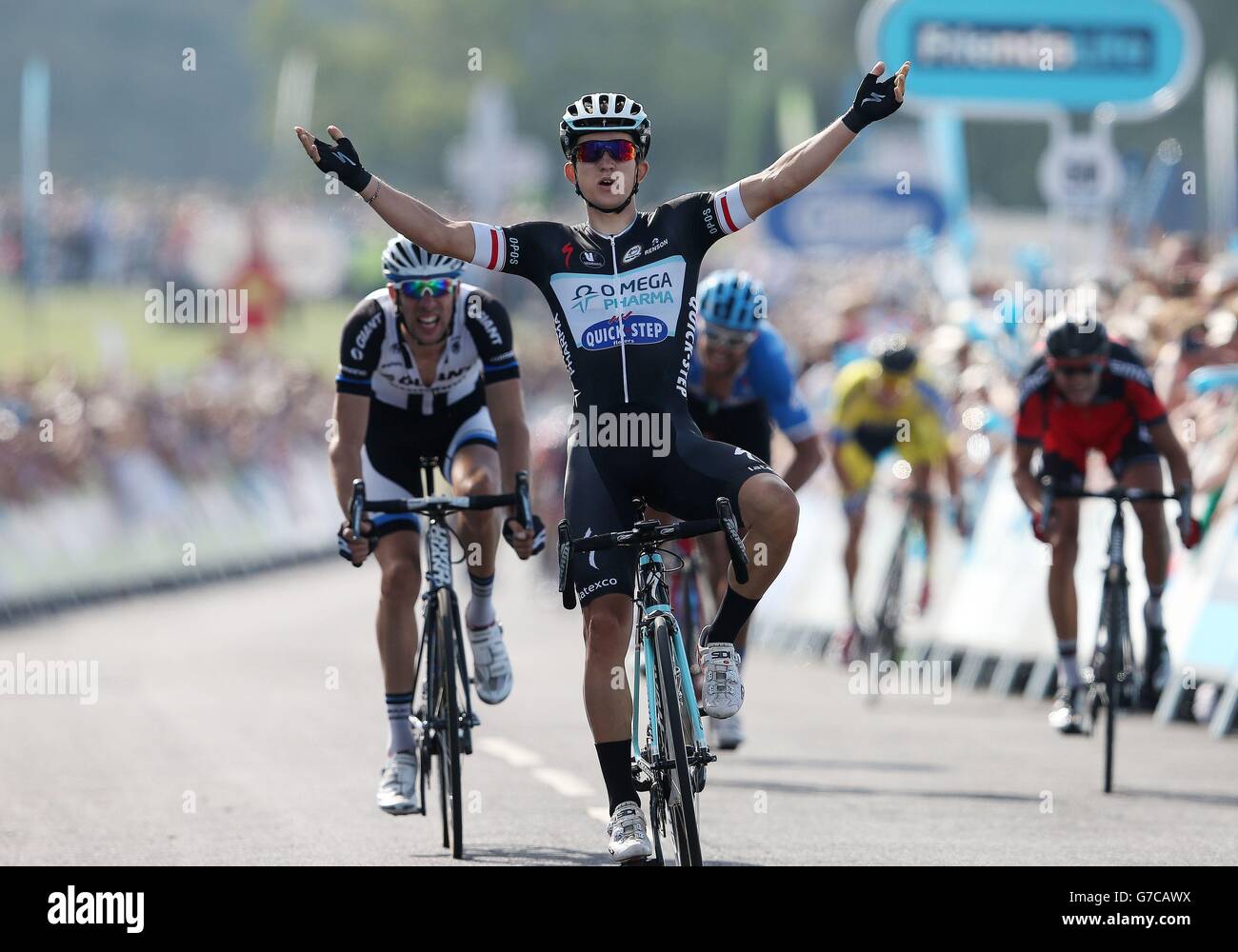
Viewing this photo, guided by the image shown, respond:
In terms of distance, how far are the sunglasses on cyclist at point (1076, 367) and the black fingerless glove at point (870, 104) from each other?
10.9 ft

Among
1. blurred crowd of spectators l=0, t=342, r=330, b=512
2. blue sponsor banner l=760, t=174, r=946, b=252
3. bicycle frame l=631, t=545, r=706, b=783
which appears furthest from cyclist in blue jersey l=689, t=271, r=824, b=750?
Result: blue sponsor banner l=760, t=174, r=946, b=252

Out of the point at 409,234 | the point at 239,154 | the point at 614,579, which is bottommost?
the point at 614,579

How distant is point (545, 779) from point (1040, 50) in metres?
14.7

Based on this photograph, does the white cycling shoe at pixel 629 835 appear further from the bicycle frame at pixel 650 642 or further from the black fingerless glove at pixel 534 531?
the black fingerless glove at pixel 534 531

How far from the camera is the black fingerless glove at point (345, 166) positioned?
7.32 metres

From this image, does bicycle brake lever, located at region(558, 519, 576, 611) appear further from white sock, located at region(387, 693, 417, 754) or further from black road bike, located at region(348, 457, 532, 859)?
white sock, located at region(387, 693, 417, 754)

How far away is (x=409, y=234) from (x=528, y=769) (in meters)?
4.53

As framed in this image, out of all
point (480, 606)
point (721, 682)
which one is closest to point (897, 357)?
point (480, 606)

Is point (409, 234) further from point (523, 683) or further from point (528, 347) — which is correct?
point (528, 347)

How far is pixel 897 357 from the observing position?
15.4 meters

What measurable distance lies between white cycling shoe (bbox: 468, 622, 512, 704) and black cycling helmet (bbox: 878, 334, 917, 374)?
20.3 feet

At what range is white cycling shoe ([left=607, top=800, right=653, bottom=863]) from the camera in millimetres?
7176

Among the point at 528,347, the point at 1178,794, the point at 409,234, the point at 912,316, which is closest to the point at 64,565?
the point at 912,316

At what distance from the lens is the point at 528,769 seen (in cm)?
1143
